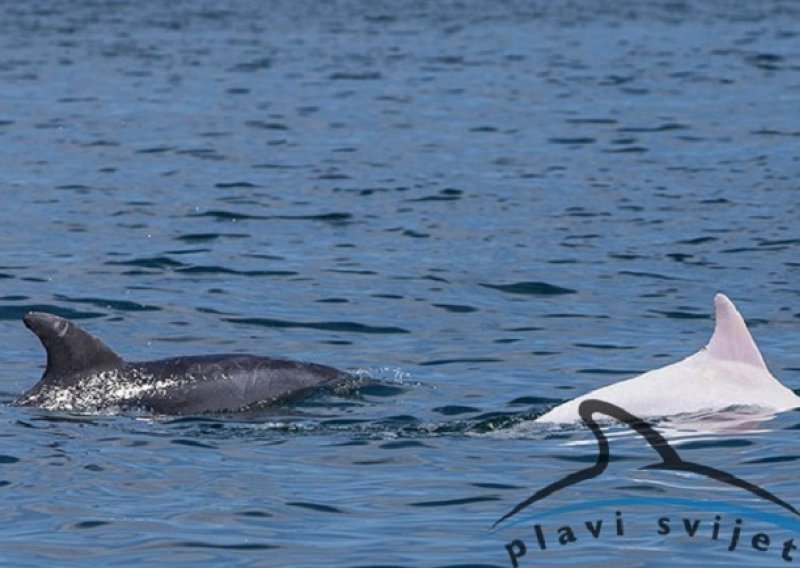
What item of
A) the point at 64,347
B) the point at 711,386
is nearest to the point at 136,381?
the point at 64,347

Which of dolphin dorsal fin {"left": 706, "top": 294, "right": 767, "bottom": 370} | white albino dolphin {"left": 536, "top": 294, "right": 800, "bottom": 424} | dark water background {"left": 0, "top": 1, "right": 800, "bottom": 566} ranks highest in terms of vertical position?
dolphin dorsal fin {"left": 706, "top": 294, "right": 767, "bottom": 370}

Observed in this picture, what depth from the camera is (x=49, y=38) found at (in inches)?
2416

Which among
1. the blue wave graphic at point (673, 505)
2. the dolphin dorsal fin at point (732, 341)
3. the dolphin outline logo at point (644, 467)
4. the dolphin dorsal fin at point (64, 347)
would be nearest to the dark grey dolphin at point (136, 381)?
the dolphin dorsal fin at point (64, 347)

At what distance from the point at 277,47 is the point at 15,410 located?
45.0 m

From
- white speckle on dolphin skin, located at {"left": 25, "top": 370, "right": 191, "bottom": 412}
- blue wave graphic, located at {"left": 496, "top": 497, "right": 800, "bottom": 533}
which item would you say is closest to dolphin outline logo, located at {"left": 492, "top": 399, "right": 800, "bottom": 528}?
blue wave graphic, located at {"left": 496, "top": 497, "right": 800, "bottom": 533}

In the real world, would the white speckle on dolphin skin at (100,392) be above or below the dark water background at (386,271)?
above

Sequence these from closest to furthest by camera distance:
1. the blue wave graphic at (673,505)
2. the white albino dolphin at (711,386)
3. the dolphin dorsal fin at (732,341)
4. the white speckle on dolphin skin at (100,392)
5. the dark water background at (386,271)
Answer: the blue wave graphic at (673,505)
the dark water background at (386,271)
the white albino dolphin at (711,386)
the dolphin dorsal fin at (732,341)
the white speckle on dolphin skin at (100,392)

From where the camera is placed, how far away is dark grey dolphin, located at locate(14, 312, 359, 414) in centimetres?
1579

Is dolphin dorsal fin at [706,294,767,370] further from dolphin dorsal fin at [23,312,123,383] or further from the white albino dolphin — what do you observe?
dolphin dorsal fin at [23,312,123,383]

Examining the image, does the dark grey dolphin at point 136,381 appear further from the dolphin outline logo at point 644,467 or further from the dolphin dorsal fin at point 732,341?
the dolphin dorsal fin at point 732,341

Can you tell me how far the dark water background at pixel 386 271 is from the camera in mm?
12969
